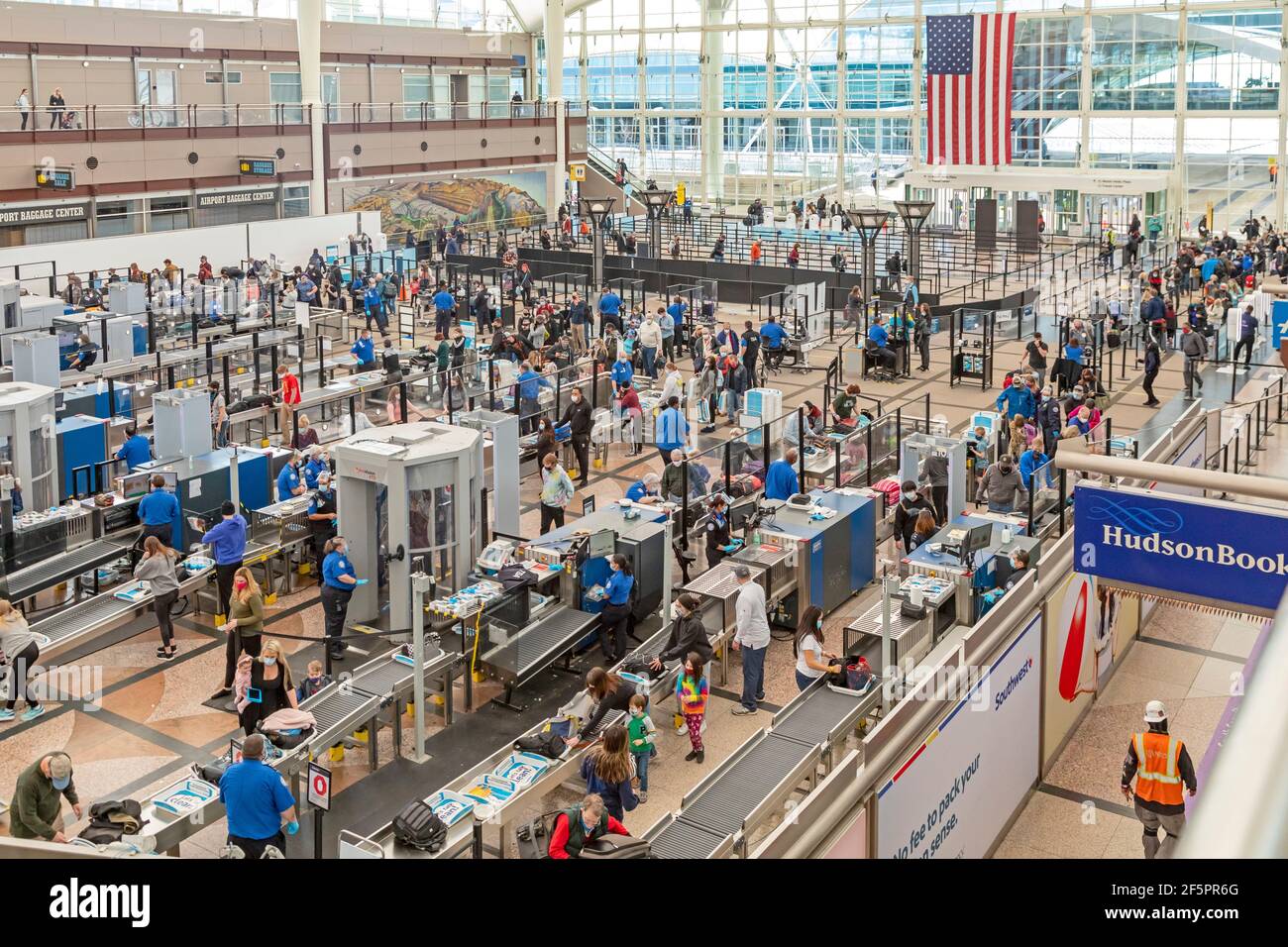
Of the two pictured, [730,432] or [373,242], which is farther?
[373,242]

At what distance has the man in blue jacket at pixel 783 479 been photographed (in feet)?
54.0

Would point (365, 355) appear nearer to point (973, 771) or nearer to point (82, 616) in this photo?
point (82, 616)

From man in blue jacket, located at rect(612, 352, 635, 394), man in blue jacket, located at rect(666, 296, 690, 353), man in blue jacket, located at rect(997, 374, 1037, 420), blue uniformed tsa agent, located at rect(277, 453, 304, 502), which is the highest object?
man in blue jacket, located at rect(666, 296, 690, 353)

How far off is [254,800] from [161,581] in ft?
17.3

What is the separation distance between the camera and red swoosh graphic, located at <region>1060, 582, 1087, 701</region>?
11.9 m

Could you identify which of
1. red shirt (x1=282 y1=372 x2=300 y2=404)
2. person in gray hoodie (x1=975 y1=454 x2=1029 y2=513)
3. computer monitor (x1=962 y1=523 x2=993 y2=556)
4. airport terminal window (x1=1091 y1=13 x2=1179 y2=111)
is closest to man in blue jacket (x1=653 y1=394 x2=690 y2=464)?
person in gray hoodie (x1=975 y1=454 x2=1029 y2=513)

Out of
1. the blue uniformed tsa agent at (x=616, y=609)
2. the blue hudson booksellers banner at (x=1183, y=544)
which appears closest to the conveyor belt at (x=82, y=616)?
the blue uniformed tsa agent at (x=616, y=609)

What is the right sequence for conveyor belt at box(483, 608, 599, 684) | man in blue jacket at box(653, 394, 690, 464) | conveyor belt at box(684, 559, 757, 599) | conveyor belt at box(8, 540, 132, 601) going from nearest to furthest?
conveyor belt at box(483, 608, 599, 684) → conveyor belt at box(684, 559, 757, 599) → conveyor belt at box(8, 540, 132, 601) → man in blue jacket at box(653, 394, 690, 464)

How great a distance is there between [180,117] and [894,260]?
22023 millimetres

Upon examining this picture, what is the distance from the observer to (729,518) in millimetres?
16203

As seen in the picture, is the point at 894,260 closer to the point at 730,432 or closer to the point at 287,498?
the point at 730,432

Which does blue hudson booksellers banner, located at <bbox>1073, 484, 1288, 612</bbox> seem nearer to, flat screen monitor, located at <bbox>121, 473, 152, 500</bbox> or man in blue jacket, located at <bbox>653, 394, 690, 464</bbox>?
man in blue jacket, located at <bbox>653, 394, 690, 464</bbox>

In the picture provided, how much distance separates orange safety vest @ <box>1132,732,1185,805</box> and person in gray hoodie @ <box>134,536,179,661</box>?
930cm

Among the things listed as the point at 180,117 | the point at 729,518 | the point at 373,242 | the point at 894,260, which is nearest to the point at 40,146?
the point at 180,117
